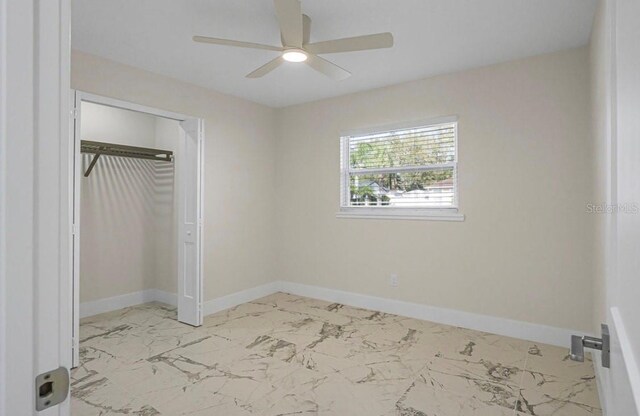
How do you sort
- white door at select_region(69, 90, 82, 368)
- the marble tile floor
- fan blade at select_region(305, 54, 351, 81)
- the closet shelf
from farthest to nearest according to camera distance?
1. the closet shelf
2. white door at select_region(69, 90, 82, 368)
3. fan blade at select_region(305, 54, 351, 81)
4. the marble tile floor

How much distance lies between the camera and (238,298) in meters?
4.48

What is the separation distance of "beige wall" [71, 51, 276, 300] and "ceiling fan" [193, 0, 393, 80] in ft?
4.88

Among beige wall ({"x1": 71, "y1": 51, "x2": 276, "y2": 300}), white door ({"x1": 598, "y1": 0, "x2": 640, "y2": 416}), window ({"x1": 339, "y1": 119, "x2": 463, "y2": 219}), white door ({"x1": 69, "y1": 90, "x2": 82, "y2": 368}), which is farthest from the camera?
window ({"x1": 339, "y1": 119, "x2": 463, "y2": 219})

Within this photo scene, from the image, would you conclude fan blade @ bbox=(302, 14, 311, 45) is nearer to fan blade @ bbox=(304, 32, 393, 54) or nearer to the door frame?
fan blade @ bbox=(304, 32, 393, 54)

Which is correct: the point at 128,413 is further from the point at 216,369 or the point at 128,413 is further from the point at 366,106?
the point at 366,106

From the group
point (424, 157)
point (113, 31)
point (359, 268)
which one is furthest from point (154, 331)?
point (424, 157)

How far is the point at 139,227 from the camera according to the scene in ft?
15.2

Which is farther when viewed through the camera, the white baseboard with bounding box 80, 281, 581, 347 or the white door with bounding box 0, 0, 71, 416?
the white baseboard with bounding box 80, 281, 581, 347

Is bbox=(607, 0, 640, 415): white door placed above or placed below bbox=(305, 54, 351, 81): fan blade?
below

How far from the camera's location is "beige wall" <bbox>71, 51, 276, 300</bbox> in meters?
3.65

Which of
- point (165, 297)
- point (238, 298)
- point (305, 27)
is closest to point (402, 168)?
point (305, 27)

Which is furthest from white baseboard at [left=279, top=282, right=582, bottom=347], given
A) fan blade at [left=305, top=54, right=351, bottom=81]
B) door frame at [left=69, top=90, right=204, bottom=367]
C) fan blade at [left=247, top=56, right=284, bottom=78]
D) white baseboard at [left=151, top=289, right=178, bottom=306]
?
fan blade at [left=247, top=56, right=284, bottom=78]

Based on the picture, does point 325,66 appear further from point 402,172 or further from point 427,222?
point 427,222

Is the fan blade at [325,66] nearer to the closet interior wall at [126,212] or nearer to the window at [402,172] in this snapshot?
the window at [402,172]
